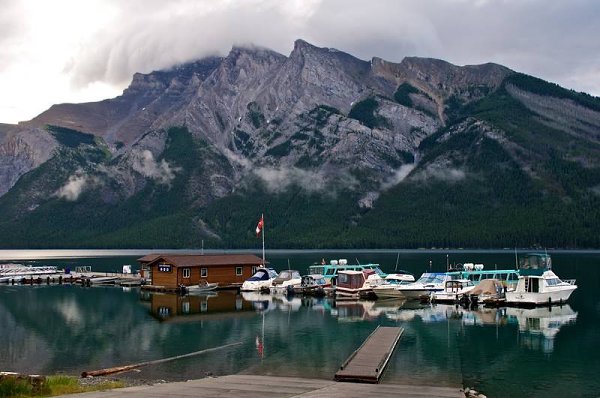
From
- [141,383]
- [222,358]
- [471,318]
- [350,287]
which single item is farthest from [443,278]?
[141,383]

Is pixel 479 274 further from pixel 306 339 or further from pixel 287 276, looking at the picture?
pixel 306 339

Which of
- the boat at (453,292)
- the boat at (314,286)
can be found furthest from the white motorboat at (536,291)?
the boat at (314,286)

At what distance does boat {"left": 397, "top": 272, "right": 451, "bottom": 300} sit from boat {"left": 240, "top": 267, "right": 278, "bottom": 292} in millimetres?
21424

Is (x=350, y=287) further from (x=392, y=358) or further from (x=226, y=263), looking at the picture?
(x=392, y=358)

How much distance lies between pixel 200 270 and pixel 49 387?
223 ft

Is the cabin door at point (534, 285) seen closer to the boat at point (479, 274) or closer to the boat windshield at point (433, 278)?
the boat at point (479, 274)

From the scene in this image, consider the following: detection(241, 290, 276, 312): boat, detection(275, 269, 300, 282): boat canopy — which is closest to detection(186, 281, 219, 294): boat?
detection(241, 290, 276, 312): boat

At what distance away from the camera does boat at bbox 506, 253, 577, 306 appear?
248ft

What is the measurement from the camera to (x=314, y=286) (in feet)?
307

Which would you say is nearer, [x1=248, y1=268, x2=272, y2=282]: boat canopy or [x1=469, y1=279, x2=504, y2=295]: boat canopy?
[x1=469, y1=279, x2=504, y2=295]: boat canopy

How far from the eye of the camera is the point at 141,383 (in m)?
36.1

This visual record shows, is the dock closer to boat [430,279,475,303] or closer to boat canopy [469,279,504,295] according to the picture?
boat [430,279,475,303]

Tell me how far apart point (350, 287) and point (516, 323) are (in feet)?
96.0

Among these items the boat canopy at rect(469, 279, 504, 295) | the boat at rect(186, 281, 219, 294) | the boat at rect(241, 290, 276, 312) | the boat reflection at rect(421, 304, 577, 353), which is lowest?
the boat reflection at rect(421, 304, 577, 353)
